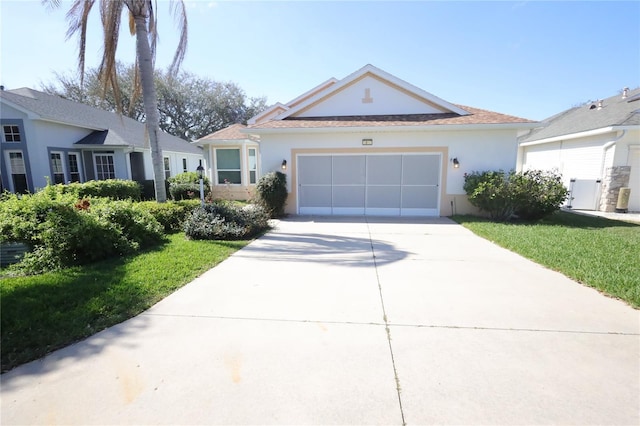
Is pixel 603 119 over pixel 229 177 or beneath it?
over

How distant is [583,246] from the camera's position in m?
6.54

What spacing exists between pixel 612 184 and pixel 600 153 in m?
1.47

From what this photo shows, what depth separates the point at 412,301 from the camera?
13.2ft

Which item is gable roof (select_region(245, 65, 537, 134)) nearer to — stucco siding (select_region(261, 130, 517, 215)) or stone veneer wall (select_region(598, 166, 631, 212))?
stucco siding (select_region(261, 130, 517, 215))

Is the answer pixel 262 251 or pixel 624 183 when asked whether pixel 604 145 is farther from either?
pixel 262 251

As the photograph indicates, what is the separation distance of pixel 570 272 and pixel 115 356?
6493mm

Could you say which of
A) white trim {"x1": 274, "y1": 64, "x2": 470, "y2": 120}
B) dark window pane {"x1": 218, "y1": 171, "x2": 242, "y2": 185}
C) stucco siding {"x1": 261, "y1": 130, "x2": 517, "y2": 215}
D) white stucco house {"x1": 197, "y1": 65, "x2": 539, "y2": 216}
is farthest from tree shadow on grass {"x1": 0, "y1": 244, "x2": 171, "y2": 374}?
dark window pane {"x1": 218, "y1": 171, "x2": 242, "y2": 185}

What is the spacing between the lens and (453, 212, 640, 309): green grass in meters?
4.59

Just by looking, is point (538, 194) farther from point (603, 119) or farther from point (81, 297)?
point (81, 297)

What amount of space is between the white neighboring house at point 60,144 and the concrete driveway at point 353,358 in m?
Answer: 14.1

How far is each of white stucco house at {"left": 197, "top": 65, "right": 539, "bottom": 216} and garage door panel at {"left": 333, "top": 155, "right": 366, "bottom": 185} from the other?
4 centimetres

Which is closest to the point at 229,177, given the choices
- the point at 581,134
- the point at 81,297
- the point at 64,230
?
the point at 64,230

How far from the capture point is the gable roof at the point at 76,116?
14328mm

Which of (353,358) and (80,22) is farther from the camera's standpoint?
(80,22)
